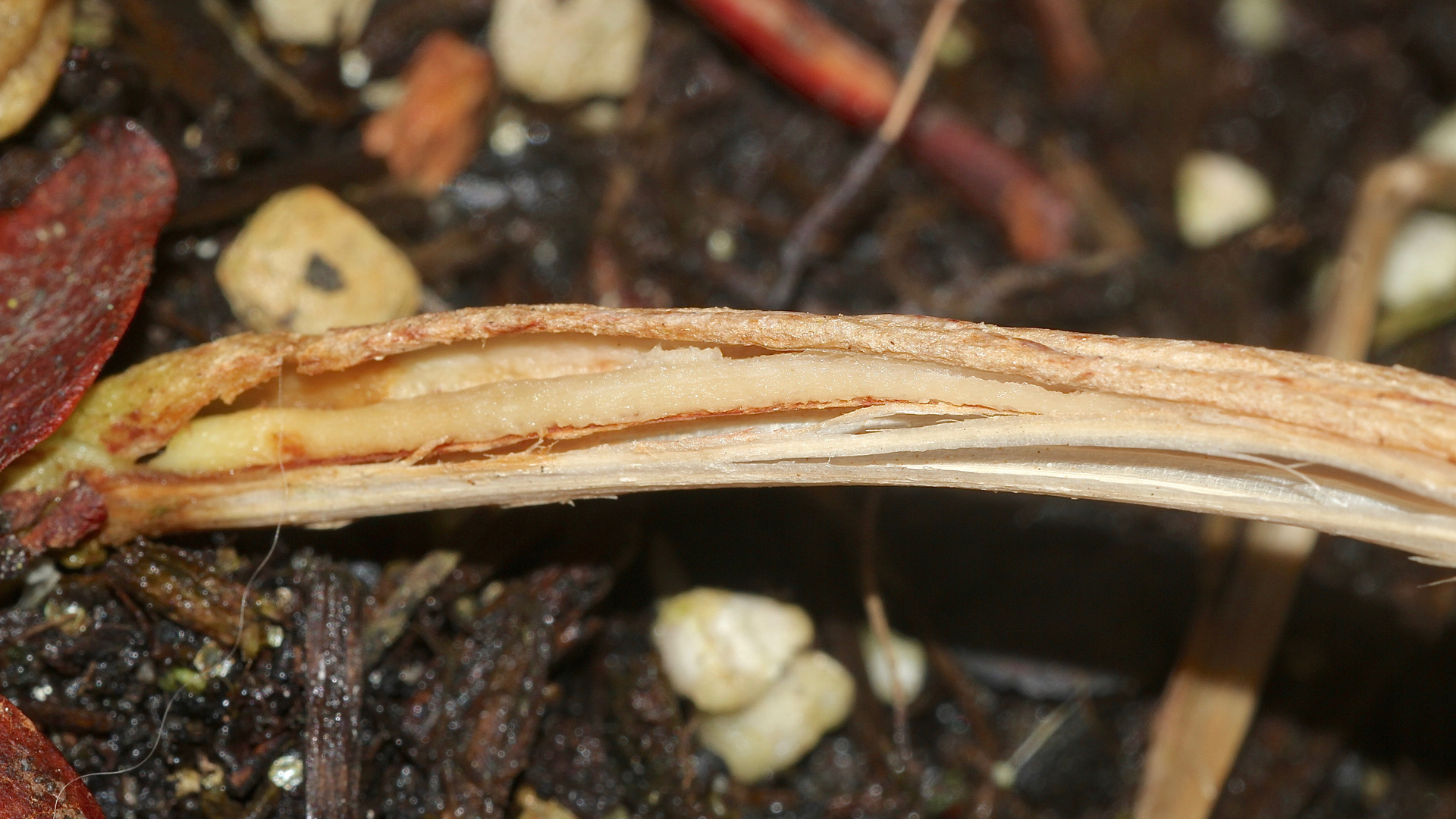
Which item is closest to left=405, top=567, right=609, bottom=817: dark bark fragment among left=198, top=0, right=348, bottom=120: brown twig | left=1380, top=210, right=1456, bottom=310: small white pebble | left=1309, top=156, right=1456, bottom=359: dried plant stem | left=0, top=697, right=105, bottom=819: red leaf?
left=0, top=697, right=105, bottom=819: red leaf

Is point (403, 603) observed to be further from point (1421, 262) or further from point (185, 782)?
point (1421, 262)

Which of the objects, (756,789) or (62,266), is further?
(756,789)

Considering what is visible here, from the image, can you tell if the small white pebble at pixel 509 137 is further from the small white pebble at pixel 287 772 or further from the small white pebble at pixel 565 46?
the small white pebble at pixel 287 772

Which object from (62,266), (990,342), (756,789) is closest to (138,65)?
(62,266)

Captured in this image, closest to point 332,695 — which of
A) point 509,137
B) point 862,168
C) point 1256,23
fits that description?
point 509,137

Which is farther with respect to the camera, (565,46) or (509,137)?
(509,137)

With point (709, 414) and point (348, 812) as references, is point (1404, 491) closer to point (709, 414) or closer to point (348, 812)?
point (709, 414)
